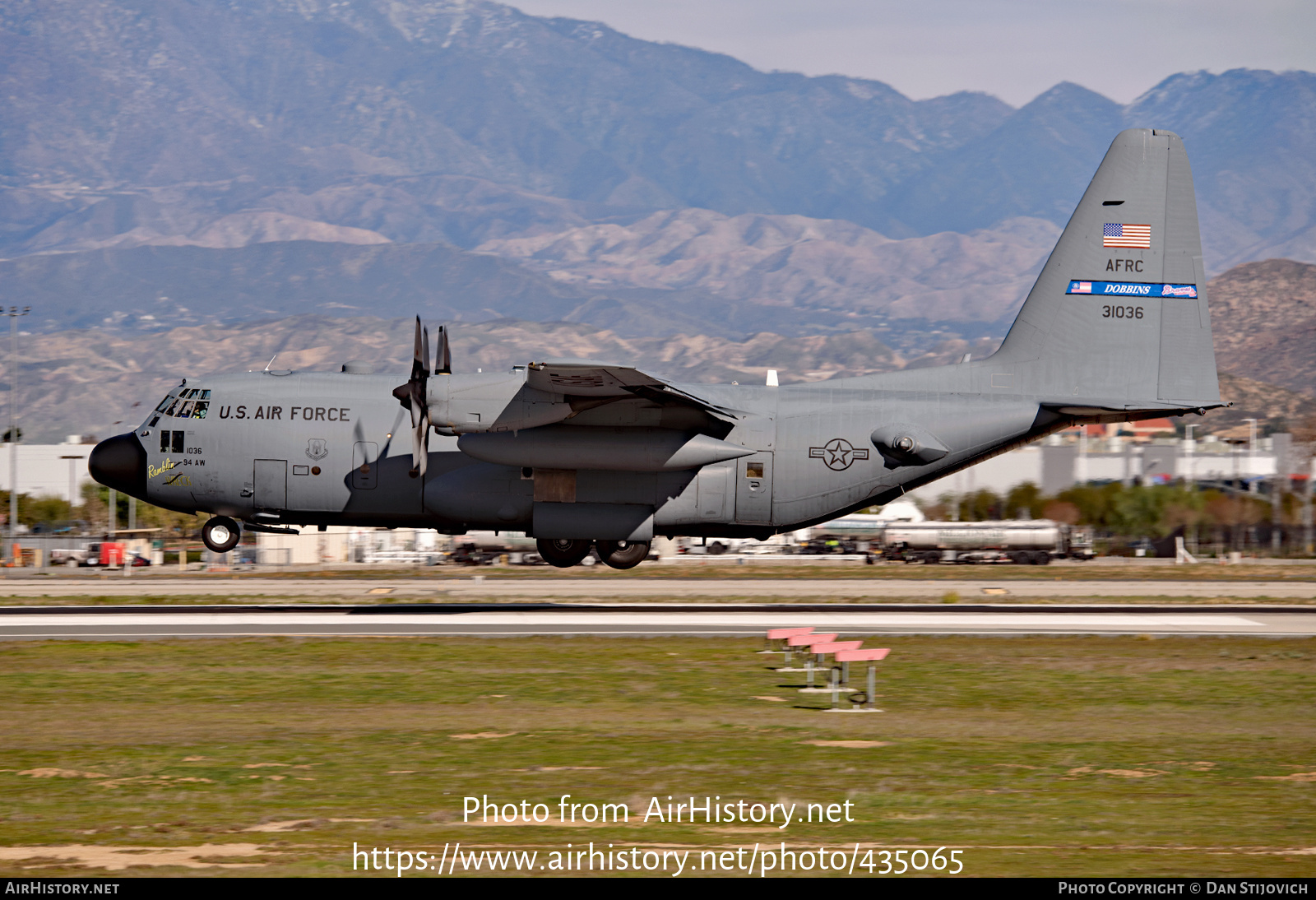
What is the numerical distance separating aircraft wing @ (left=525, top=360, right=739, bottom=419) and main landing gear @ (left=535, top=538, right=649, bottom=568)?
174 inches

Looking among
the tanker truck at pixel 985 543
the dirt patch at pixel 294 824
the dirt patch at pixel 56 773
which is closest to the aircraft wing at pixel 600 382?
the dirt patch at pixel 56 773

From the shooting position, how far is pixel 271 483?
102 ft

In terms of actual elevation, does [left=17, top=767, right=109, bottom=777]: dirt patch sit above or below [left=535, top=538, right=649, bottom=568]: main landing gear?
below

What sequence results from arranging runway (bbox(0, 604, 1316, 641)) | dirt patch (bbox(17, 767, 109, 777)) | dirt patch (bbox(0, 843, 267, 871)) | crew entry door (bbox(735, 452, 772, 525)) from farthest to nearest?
crew entry door (bbox(735, 452, 772, 525)) < runway (bbox(0, 604, 1316, 641)) < dirt patch (bbox(17, 767, 109, 777)) < dirt patch (bbox(0, 843, 267, 871))

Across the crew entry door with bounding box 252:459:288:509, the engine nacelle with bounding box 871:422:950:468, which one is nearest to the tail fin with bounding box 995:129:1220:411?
the engine nacelle with bounding box 871:422:950:468

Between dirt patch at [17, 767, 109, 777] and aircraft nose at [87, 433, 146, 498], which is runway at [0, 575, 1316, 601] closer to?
aircraft nose at [87, 433, 146, 498]

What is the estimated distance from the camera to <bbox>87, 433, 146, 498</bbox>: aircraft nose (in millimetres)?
31625

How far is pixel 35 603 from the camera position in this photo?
1422 inches

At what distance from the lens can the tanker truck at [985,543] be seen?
7850 cm

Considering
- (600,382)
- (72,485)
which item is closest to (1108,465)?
(72,485)

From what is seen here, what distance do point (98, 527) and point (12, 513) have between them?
2593 cm

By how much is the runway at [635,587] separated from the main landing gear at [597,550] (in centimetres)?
678

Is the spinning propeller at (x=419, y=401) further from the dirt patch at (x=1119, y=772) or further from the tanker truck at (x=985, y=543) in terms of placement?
the tanker truck at (x=985, y=543)

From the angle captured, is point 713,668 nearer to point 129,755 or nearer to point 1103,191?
point 129,755
